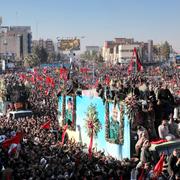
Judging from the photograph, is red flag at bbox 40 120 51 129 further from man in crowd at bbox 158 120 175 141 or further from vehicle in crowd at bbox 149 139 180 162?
vehicle in crowd at bbox 149 139 180 162

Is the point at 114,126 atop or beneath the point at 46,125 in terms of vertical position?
atop

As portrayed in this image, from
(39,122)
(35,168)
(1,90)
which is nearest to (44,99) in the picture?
(1,90)

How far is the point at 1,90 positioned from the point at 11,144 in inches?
753

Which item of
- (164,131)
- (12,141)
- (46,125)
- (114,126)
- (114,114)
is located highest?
(114,114)

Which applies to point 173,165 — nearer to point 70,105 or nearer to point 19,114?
point 70,105

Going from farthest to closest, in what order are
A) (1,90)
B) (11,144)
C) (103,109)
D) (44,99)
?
1. (44,99)
2. (1,90)
3. (103,109)
4. (11,144)

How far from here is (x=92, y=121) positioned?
71.6 feet

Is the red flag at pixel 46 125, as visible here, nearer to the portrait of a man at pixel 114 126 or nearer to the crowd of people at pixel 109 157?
the crowd of people at pixel 109 157

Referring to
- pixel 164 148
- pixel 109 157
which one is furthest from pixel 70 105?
pixel 164 148

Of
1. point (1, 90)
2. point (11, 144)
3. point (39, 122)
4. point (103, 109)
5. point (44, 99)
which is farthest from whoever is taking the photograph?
point (44, 99)

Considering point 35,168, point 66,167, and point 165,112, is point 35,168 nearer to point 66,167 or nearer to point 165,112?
point 66,167

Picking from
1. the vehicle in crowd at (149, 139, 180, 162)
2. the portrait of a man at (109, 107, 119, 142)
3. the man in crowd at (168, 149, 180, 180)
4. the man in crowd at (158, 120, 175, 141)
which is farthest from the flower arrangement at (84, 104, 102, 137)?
the man in crowd at (168, 149, 180, 180)

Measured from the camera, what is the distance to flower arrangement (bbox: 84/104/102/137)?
70.0 ft

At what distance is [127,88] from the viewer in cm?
1967
